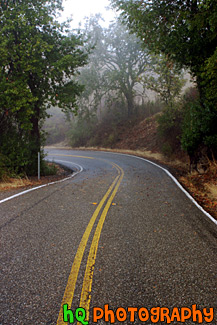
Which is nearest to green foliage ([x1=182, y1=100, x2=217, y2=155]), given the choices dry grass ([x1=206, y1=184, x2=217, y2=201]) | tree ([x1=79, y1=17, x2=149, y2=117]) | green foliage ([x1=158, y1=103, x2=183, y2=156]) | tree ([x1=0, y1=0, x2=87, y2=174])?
dry grass ([x1=206, y1=184, x2=217, y2=201])

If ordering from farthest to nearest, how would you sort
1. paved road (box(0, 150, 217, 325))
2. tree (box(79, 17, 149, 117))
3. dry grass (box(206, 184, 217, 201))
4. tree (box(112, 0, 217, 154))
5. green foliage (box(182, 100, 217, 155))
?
1. tree (box(79, 17, 149, 117))
2. green foliage (box(182, 100, 217, 155))
3. tree (box(112, 0, 217, 154))
4. dry grass (box(206, 184, 217, 201))
5. paved road (box(0, 150, 217, 325))

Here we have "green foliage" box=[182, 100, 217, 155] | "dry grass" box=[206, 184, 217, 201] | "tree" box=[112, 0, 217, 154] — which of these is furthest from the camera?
"green foliage" box=[182, 100, 217, 155]

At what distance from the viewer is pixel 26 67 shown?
35.6ft

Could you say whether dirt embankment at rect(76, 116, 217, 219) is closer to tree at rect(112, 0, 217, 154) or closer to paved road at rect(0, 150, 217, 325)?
tree at rect(112, 0, 217, 154)

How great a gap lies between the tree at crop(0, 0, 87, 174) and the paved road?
546 centimetres

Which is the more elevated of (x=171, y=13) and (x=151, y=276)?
(x=171, y=13)

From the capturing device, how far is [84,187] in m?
9.36

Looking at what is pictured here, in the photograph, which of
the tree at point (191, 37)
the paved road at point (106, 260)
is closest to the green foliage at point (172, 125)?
the tree at point (191, 37)

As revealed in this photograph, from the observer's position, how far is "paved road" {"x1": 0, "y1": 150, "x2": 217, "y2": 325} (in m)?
2.72

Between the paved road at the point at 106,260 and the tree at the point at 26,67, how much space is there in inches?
215

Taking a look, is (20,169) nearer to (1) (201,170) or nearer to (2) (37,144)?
(2) (37,144)

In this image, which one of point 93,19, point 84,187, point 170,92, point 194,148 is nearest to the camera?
point 84,187

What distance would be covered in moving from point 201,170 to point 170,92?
436 inches

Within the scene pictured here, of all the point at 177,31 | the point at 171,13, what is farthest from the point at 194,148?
the point at 171,13
